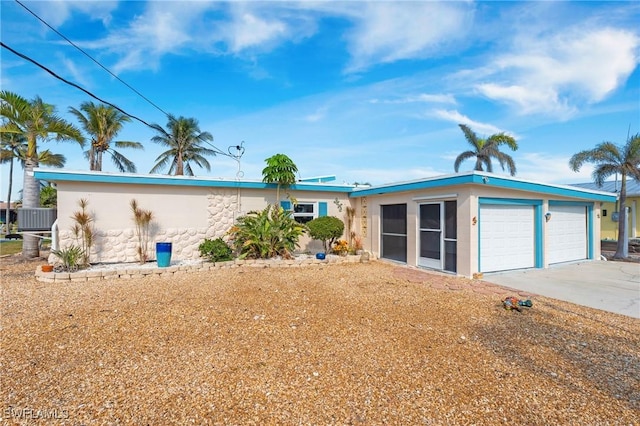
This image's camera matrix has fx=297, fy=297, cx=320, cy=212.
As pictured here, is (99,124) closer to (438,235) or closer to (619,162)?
(438,235)

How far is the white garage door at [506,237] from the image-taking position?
311 inches

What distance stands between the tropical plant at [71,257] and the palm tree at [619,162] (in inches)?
685

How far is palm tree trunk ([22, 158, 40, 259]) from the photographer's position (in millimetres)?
10133

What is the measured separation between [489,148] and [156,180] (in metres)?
18.1

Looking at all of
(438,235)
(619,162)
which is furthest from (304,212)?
(619,162)

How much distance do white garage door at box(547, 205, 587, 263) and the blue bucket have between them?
→ 36.7 feet

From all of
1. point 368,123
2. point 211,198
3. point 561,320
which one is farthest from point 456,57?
point 211,198

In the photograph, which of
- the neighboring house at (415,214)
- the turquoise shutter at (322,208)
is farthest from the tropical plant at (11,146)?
the turquoise shutter at (322,208)

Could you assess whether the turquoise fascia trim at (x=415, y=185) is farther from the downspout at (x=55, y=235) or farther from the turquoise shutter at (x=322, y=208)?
the downspout at (x=55, y=235)

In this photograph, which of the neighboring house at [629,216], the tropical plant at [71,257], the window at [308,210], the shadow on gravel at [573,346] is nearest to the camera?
the shadow on gravel at [573,346]

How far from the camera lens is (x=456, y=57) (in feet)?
30.1

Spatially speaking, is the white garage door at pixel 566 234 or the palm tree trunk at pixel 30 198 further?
the palm tree trunk at pixel 30 198

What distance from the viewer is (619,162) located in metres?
11.3

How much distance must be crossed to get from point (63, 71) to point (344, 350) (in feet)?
27.0
